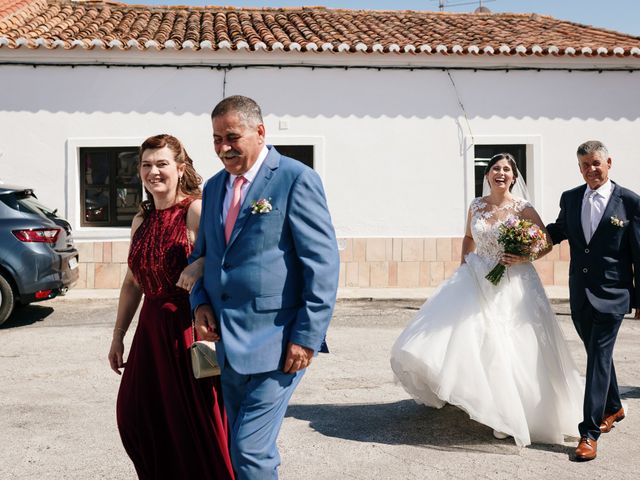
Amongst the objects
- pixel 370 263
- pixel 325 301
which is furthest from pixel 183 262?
pixel 370 263

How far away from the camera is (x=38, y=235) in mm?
9344

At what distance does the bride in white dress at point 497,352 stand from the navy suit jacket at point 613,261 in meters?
0.42

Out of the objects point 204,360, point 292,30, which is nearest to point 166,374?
point 204,360

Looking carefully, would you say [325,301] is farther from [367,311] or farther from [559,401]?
[367,311]

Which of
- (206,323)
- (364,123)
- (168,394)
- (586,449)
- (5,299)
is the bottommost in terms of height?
(586,449)

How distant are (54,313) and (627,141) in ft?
34.8

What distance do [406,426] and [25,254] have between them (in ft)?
19.1

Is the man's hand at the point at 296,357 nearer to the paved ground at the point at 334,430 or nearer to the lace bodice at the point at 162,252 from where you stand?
the lace bodice at the point at 162,252

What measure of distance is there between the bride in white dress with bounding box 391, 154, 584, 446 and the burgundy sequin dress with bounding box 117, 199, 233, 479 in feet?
6.49

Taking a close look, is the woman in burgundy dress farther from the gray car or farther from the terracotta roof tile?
the terracotta roof tile

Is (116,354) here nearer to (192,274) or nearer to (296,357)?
(192,274)

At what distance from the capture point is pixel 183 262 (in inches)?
140

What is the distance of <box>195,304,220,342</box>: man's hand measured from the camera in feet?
10.3

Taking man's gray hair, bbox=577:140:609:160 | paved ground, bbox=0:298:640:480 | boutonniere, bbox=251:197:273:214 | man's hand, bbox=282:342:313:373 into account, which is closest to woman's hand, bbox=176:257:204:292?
boutonniere, bbox=251:197:273:214
